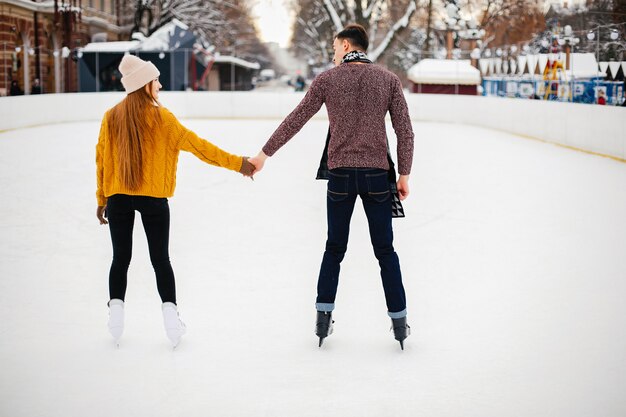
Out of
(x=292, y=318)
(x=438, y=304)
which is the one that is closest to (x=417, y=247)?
(x=438, y=304)

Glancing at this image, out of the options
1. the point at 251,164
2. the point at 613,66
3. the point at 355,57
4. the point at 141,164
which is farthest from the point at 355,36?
the point at 613,66

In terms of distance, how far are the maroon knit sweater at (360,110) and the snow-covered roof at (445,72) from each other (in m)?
26.4

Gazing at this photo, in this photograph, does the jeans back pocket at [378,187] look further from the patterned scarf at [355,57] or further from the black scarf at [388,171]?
the patterned scarf at [355,57]

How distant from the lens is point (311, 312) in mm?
5207

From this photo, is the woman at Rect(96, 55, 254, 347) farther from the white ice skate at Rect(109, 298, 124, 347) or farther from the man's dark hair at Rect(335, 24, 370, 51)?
the man's dark hair at Rect(335, 24, 370, 51)

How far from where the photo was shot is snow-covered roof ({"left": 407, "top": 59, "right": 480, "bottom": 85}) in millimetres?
30312

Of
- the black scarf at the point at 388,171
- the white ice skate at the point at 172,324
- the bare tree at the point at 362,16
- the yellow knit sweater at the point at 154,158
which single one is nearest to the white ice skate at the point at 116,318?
the white ice skate at the point at 172,324

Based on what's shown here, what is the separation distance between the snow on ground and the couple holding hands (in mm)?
321

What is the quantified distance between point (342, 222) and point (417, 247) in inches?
119

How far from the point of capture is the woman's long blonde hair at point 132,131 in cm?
416

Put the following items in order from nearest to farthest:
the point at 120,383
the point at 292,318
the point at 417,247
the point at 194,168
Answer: the point at 120,383 → the point at 292,318 → the point at 417,247 → the point at 194,168

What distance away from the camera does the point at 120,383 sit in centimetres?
394

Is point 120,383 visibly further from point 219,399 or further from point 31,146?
point 31,146

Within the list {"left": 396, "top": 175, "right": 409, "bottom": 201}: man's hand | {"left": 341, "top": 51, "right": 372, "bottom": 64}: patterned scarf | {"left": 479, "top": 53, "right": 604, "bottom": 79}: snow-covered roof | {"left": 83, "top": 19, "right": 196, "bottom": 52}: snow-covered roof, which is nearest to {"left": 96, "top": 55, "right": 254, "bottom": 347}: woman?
{"left": 341, "top": 51, "right": 372, "bottom": 64}: patterned scarf
